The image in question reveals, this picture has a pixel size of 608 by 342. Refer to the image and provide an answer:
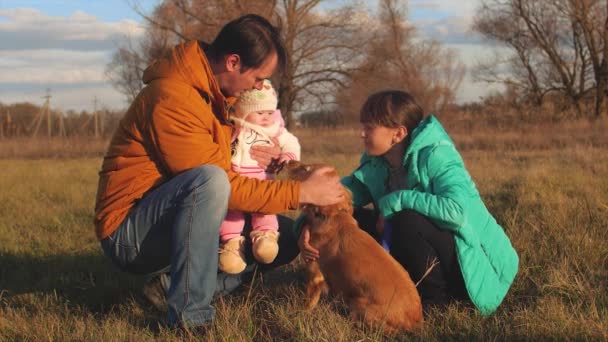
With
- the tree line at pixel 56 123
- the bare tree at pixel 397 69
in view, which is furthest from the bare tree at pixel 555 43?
the tree line at pixel 56 123

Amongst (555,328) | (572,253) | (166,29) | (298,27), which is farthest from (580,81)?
(555,328)

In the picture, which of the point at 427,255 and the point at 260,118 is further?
the point at 260,118

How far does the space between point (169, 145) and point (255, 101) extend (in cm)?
105

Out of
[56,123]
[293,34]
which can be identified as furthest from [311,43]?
[56,123]

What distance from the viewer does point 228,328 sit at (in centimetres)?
302

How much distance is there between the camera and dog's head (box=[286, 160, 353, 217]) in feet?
12.2

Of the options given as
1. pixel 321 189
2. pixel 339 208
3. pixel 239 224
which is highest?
pixel 321 189

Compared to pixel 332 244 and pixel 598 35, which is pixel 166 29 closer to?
pixel 598 35

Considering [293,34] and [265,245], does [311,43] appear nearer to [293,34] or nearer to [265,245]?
[293,34]

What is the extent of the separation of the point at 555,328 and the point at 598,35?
865 inches

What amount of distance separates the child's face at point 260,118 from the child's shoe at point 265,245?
2.57ft

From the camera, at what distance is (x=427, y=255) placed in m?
3.53

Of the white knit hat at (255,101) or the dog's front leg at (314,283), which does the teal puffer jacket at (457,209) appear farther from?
the white knit hat at (255,101)

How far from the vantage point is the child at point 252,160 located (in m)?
3.79
